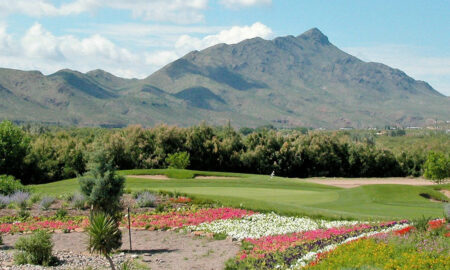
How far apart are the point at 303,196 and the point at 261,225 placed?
38.4 feet

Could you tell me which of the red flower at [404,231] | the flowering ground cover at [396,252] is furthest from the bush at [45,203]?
Result: the red flower at [404,231]

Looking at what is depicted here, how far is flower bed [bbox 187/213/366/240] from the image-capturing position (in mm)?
19109

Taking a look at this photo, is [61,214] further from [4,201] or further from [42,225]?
[4,201]

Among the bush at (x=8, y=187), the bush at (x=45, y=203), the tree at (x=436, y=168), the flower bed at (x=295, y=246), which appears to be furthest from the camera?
the tree at (x=436, y=168)

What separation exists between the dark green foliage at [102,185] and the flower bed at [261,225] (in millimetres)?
3764

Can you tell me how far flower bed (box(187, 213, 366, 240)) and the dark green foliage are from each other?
376 cm

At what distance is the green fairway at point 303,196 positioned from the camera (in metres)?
23.7

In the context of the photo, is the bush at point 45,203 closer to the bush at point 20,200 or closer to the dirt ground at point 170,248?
the bush at point 20,200

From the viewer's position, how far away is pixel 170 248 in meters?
17.3

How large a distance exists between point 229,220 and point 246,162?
42.3 meters

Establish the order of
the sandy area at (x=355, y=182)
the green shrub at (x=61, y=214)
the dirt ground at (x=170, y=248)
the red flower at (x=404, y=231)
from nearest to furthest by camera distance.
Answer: the red flower at (x=404, y=231) → the dirt ground at (x=170, y=248) → the green shrub at (x=61, y=214) → the sandy area at (x=355, y=182)

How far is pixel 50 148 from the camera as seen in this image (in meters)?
59.7

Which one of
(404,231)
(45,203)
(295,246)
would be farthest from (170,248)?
(45,203)

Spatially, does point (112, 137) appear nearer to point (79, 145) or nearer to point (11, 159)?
point (79, 145)
